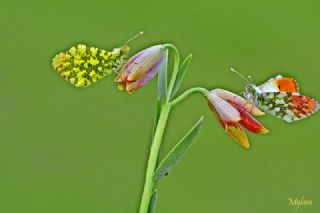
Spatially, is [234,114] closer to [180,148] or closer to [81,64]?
[180,148]

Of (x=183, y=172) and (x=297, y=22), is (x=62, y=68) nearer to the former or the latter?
(x=183, y=172)

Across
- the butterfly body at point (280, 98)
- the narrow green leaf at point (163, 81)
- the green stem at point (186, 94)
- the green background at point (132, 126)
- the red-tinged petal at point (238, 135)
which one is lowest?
the green background at point (132, 126)

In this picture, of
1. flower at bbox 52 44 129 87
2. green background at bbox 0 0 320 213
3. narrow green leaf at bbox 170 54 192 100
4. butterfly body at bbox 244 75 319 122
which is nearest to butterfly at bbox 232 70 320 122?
butterfly body at bbox 244 75 319 122

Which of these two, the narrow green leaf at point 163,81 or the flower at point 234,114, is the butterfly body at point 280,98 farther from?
the narrow green leaf at point 163,81

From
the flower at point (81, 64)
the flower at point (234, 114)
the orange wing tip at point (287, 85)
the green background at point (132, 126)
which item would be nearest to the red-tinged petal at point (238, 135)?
the flower at point (234, 114)

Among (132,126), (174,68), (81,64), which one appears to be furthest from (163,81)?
(132,126)

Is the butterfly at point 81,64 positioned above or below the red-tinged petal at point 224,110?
above
